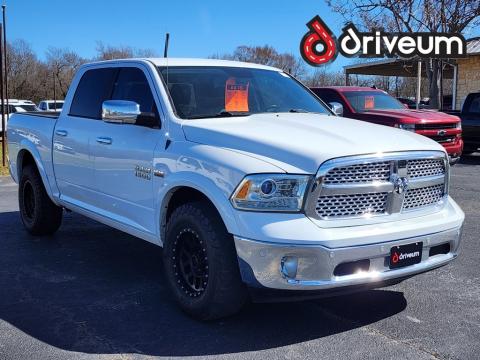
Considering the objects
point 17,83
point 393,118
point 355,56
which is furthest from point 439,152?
point 17,83

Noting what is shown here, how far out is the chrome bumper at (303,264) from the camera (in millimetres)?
3504

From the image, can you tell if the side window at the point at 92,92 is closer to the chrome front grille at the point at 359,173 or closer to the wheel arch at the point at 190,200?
the wheel arch at the point at 190,200

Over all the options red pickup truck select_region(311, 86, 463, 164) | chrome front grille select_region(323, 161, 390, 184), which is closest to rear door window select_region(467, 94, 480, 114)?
red pickup truck select_region(311, 86, 463, 164)

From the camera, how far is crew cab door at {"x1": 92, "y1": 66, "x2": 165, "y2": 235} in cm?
458

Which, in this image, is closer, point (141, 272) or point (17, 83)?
point (141, 272)

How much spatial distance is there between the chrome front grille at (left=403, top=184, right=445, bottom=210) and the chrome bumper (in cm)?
44

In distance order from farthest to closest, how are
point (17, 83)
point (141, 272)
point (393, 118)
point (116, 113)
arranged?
point (17, 83) → point (393, 118) → point (141, 272) → point (116, 113)

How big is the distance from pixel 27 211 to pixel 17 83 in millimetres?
60083

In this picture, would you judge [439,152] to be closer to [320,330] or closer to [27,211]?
[320,330]

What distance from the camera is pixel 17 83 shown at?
204 ft

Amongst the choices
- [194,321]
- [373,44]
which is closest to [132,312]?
[194,321]

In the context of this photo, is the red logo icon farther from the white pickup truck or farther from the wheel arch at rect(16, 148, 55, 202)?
the white pickup truck

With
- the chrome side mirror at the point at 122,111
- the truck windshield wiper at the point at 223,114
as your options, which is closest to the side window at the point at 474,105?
the truck windshield wiper at the point at 223,114

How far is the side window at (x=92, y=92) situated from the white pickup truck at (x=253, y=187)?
0.16 ft
